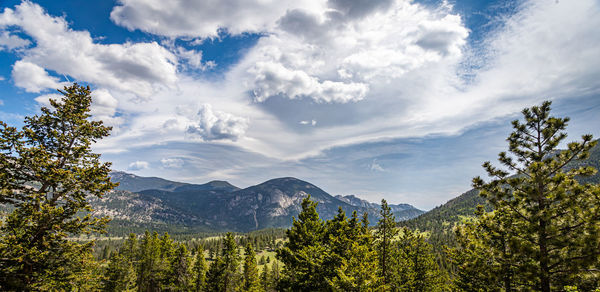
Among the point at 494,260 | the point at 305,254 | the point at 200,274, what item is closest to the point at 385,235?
the point at 305,254

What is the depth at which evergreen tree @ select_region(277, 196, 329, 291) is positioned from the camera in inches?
869

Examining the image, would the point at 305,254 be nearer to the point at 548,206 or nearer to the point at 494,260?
the point at 494,260

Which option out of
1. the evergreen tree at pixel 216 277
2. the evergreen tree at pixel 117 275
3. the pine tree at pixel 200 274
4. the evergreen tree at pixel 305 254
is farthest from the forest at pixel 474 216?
the evergreen tree at pixel 117 275

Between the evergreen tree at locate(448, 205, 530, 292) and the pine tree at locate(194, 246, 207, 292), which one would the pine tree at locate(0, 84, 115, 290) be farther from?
the pine tree at locate(194, 246, 207, 292)

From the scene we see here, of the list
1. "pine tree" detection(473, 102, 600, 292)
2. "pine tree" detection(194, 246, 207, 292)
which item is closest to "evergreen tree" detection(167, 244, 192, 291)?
"pine tree" detection(194, 246, 207, 292)

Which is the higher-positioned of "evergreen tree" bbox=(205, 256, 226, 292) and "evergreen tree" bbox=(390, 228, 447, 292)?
"evergreen tree" bbox=(390, 228, 447, 292)

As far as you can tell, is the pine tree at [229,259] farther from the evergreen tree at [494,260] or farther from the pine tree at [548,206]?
the pine tree at [548,206]

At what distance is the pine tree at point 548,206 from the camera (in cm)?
943

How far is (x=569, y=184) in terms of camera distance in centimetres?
1007

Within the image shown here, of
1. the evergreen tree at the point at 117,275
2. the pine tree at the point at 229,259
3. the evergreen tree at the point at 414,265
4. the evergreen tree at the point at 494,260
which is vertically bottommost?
the evergreen tree at the point at 117,275

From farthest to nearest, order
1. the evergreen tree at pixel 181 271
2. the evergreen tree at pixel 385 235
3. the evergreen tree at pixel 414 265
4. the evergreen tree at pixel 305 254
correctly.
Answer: the evergreen tree at pixel 181 271, the evergreen tree at pixel 414 265, the evergreen tree at pixel 385 235, the evergreen tree at pixel 305 254

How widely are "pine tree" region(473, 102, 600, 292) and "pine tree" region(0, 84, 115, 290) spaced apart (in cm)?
2089

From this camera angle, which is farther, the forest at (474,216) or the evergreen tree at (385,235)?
the evergreen tree at (385,235)

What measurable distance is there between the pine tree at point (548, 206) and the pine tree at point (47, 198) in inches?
822
